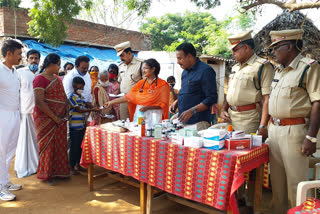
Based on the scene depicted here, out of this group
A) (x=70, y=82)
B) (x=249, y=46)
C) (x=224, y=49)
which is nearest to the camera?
(x=249, y=46)

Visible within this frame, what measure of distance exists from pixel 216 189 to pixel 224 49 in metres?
15.2

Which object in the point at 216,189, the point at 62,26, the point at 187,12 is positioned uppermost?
the point at 187,12

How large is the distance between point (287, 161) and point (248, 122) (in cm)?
69

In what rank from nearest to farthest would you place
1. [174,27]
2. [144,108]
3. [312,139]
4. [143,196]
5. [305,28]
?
[312,139] < [143,196] < [144,108] < [305,28] < [174,27]

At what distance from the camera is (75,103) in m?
4.33

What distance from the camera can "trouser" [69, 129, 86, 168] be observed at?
4508 mm

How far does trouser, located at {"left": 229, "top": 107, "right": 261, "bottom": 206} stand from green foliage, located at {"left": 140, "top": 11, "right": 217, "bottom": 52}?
20.0 meters

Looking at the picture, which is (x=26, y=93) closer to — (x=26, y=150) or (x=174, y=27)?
(x=26, y=150)

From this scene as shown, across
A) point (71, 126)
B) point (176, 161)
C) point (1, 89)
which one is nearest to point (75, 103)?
point (71, 126)

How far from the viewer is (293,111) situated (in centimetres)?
243

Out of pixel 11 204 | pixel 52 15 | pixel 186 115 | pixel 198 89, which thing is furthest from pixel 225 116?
pixel 52 15

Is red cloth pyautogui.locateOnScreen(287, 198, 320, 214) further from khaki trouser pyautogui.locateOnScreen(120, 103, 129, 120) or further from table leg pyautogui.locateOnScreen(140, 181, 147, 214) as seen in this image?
khaki trouser pyautogui.locateOnScreen(120, 103, 129, 120)

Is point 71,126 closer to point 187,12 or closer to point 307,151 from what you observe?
point 307,151

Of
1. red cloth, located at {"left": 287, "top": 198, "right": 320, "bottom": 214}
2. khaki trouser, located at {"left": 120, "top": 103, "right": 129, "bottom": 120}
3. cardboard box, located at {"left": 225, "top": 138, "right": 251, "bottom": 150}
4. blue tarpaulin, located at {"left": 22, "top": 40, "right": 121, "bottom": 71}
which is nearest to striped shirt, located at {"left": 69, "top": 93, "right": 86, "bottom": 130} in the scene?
khaki trouser, located at {"left": 120, "top": 103, "right": 129, "bottom": 120}
